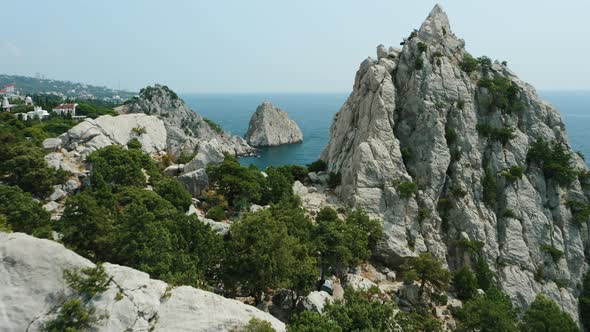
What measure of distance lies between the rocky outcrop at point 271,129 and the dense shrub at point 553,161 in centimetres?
11603

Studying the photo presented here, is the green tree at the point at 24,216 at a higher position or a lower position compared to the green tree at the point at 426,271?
higher

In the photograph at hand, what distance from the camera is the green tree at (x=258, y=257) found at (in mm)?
25844

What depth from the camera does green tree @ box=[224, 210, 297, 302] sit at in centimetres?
2584

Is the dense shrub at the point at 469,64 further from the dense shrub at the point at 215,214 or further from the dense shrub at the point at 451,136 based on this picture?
the dense shrub at the point at 215,214

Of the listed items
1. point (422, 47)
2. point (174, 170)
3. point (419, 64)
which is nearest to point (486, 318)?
point (419, 64)

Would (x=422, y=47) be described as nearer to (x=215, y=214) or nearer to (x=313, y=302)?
(x=215, y=214)

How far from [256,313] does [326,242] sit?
15.3 meters

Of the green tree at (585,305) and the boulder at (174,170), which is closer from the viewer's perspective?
the green tree at (585,305)

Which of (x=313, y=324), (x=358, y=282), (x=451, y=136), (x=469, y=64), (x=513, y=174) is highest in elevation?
(x=469, y=64)

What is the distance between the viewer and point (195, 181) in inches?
1845

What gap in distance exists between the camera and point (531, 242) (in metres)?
48.5

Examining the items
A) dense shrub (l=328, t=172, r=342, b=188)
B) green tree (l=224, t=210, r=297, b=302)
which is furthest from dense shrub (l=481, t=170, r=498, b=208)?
green tree (l=224, t=210, r=297, b=302)

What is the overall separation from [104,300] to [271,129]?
148m

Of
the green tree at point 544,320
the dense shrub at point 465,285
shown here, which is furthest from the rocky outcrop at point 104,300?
the dense shrub at point 465,285
